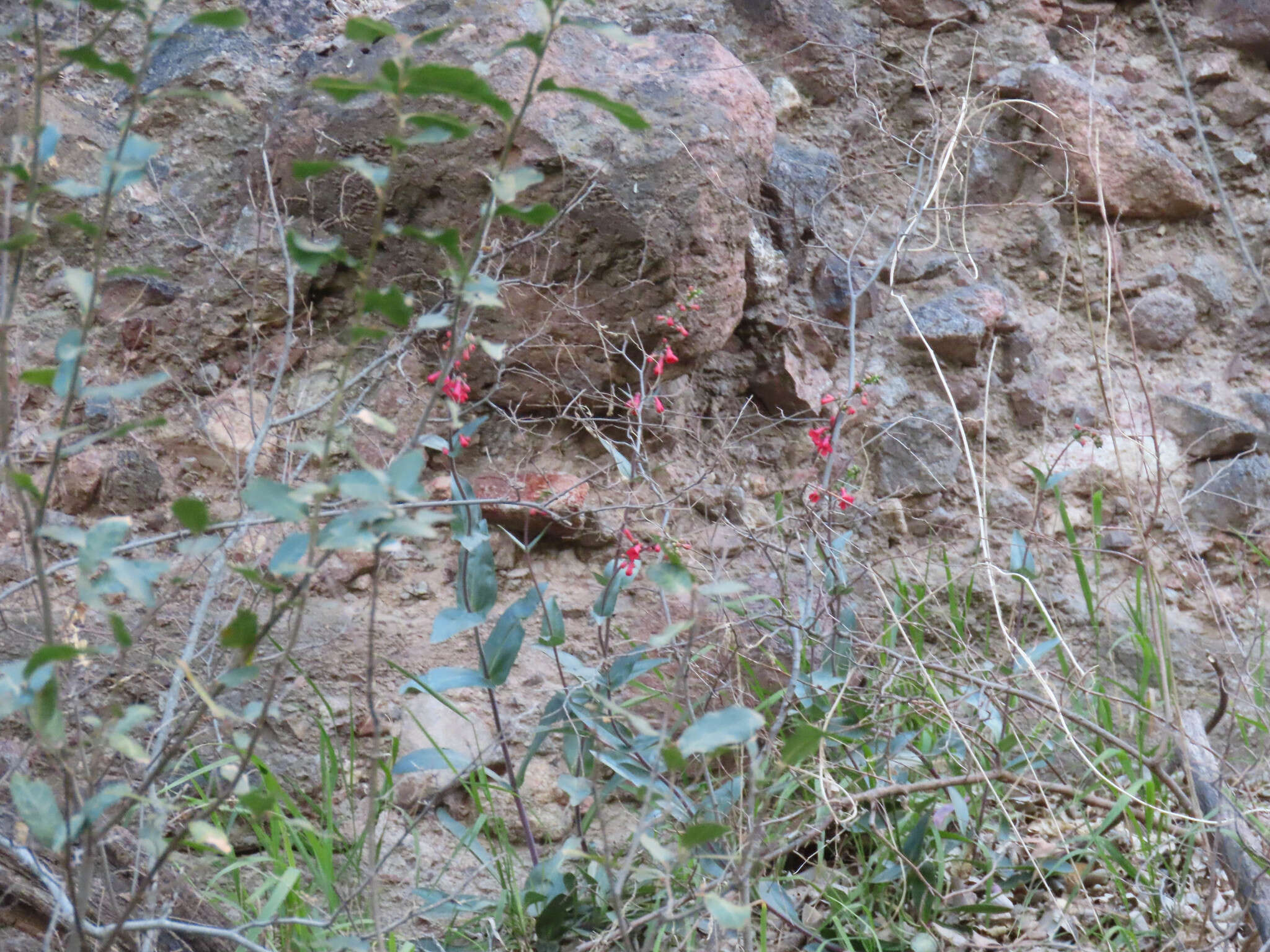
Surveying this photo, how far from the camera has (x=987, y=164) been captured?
116 inches

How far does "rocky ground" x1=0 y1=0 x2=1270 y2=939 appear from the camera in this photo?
2285mm

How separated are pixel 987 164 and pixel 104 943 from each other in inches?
110

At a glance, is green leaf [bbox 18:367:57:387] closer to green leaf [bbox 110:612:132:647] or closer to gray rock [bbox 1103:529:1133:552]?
green leaf [bbox 110:612:132:647]

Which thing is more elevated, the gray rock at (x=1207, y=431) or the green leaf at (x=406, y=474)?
the green leaf at (x=406, y=474)

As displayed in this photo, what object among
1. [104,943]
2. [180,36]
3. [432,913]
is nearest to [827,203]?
[180,36]

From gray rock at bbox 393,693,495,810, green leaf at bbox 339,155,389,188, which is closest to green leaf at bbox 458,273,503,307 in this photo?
green leaf at bbox 339,155,389,188

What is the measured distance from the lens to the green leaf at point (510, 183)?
0.90 m

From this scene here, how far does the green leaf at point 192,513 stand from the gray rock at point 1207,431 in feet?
8.41

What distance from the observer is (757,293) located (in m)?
2.61

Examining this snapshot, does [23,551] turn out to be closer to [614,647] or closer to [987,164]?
[614,647]

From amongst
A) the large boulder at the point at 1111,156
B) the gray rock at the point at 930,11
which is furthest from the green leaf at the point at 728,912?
the gray rock at the point at 930,11

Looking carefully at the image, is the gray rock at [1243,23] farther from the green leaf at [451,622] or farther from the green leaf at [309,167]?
the green leaf at [309,167]

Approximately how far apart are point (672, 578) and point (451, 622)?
27.3 inches

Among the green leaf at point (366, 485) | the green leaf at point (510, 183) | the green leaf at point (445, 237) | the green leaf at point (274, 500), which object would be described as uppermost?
the green leaf at point (510, 183)
